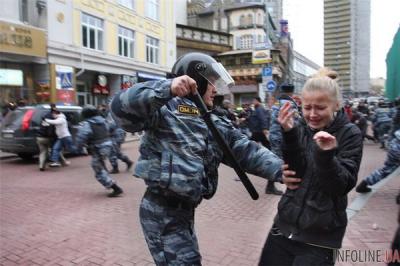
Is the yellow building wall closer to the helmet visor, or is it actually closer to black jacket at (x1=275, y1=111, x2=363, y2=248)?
the helmet visor

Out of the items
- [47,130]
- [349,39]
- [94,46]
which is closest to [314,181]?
→ [47,130]

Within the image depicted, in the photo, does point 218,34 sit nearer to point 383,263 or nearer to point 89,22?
point 89,22

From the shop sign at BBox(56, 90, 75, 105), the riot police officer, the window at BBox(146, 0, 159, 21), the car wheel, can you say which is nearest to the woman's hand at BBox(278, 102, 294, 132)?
the riot police officer

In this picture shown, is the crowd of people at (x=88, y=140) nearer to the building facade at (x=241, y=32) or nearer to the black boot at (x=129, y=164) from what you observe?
the black boot at (x=129, y=164)

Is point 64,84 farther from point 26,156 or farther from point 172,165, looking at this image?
point 172,165

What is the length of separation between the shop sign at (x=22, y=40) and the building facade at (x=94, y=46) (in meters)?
0.24

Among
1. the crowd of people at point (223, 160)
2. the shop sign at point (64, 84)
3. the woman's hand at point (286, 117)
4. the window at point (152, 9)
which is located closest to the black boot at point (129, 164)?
the crowd of people at point (223, 160)

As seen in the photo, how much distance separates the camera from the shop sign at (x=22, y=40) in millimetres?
16875

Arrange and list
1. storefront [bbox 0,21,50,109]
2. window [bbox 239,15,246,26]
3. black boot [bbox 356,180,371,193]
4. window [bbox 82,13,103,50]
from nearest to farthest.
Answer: black boot [bbox 356,180,371,193] < storefront [bbox 0,21,50,109] < window [bbox 82,13,103,50] < window [bbox 239,15,246,26]

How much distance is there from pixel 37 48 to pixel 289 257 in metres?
Answer: 18.9

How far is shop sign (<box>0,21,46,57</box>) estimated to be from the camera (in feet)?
55.4

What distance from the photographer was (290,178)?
208 centimetres

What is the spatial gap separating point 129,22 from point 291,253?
25.6 metres

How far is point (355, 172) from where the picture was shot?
2031mm
